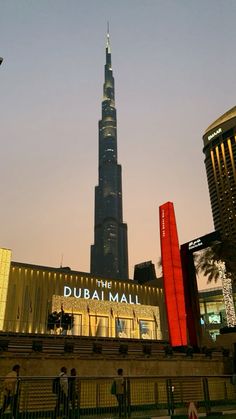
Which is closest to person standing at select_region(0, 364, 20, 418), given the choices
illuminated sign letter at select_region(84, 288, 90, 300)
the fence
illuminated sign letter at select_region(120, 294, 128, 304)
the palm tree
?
the fence

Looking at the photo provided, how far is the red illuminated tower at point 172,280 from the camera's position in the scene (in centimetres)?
3103

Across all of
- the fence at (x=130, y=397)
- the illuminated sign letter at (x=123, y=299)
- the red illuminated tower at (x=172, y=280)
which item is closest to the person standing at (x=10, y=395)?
the fence at (x=130, y=397)

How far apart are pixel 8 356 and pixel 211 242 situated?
19.6m

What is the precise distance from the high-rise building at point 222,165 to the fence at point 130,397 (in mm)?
147027

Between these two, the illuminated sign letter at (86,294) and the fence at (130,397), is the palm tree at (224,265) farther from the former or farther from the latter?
the fence at (130,397)

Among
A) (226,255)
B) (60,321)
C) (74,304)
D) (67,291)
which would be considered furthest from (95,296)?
(226,255)

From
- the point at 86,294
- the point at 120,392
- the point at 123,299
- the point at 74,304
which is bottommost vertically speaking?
the point at 120,392

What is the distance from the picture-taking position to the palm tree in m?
35.0

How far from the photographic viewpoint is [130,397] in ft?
43.4

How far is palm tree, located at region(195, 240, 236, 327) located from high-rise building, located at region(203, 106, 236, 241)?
11556cm

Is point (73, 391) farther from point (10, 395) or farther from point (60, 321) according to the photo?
point (60, 321)

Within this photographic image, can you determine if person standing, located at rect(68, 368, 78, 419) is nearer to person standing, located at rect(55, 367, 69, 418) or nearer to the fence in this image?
the fence

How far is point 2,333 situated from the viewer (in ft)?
122

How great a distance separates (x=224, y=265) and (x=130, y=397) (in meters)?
27.5
